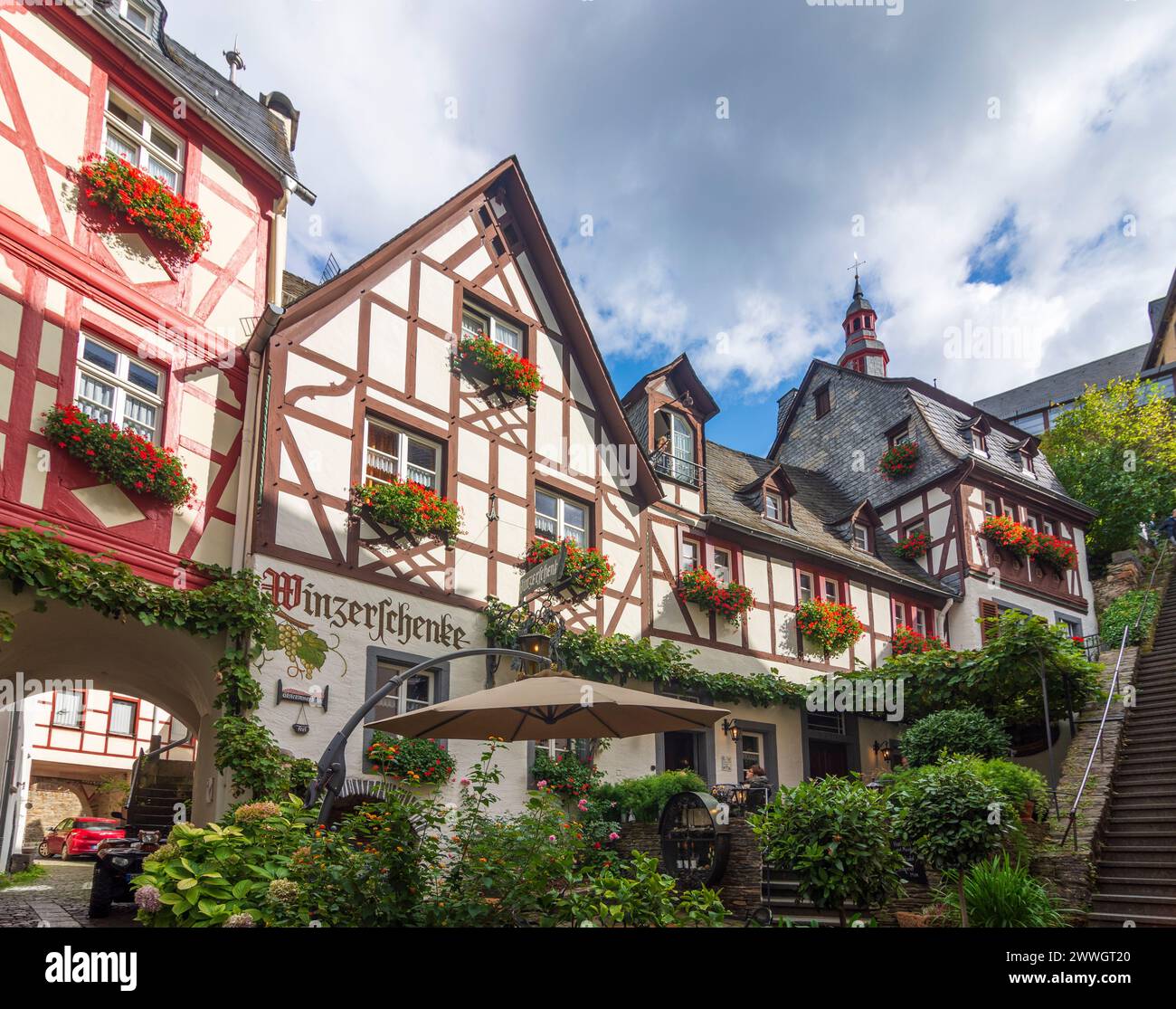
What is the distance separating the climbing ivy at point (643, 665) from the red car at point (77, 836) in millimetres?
13154

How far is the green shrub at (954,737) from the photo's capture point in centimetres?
1662

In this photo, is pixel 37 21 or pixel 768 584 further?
pixel 768 584

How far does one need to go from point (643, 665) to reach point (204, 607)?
708 cm

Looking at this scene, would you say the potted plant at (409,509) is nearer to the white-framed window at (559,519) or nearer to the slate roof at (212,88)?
the white-framed window at (559,519)

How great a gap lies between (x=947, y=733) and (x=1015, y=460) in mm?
13541

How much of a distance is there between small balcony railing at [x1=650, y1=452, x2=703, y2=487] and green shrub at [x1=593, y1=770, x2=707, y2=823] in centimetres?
601

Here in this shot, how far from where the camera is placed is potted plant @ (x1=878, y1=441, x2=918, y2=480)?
2647 cm

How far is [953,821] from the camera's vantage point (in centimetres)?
997

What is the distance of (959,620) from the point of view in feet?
78.7

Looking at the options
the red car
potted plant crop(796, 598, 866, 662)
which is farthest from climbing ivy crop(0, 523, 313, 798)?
the red car

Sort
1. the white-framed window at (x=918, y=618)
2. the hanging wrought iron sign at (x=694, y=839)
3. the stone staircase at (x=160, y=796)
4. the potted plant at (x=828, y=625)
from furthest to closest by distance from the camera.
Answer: the white-framed window at (x=918, y=618)
the potted plant at (x=828, y=625)
the stone staircase at (x=160, y=796)
the hanging wrought iron sign at (x=694, y=839)

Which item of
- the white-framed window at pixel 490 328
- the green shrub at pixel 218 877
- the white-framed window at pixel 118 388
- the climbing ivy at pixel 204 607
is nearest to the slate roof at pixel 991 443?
the white-framed window at pixel 490 328
